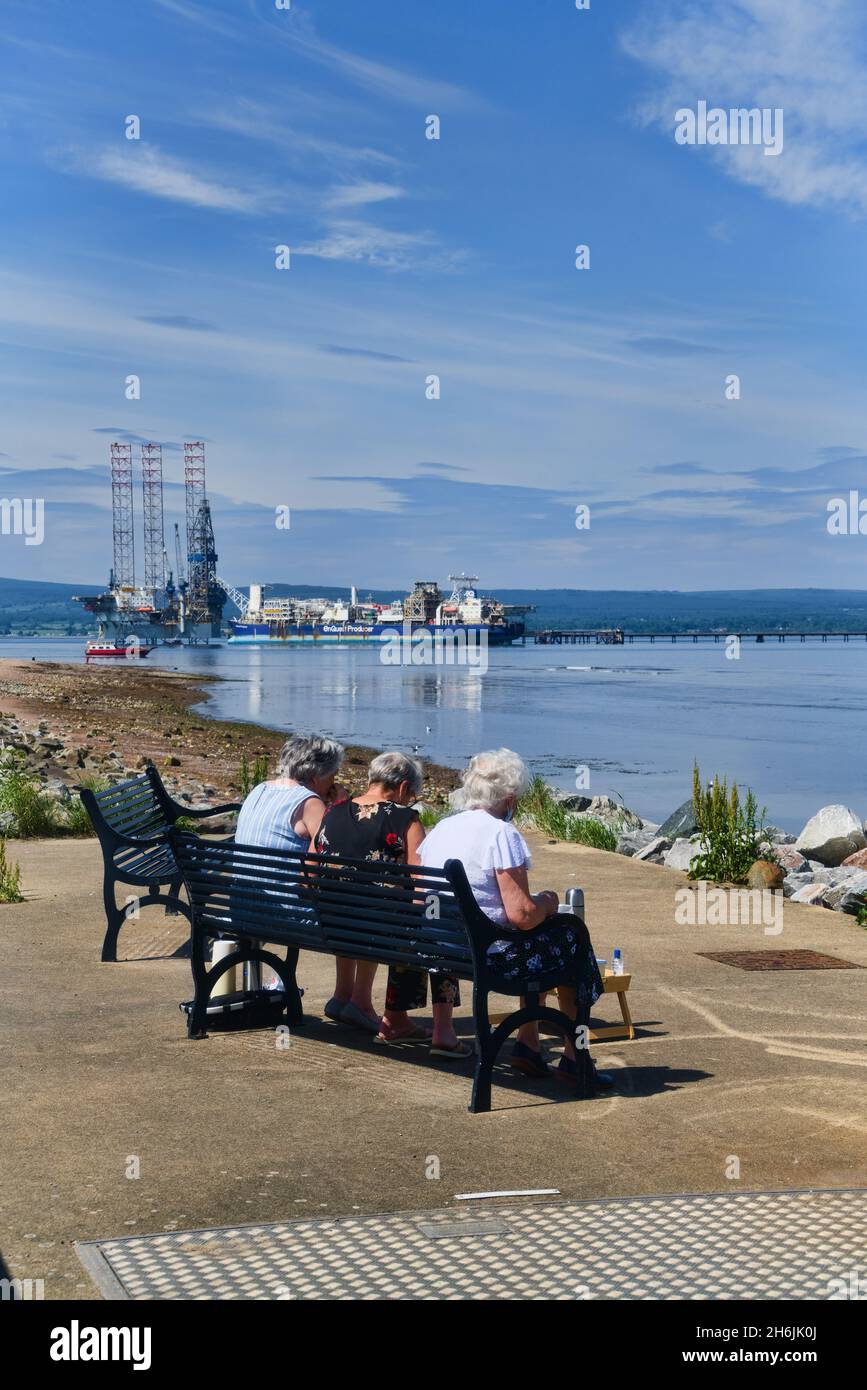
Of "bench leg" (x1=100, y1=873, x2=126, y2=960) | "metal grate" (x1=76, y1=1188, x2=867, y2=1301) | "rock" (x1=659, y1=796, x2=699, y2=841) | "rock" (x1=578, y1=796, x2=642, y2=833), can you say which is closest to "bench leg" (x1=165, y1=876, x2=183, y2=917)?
"bench leg" (x1=100, y1=873, x2=126, y2=960)

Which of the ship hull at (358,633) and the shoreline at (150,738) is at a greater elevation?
the ship hull at (358,633)

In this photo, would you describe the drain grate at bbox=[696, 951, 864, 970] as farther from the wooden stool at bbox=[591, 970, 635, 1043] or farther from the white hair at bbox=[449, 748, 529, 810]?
the white hair at bbox=[449, 748, 529, 810]

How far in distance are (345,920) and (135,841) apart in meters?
2.77

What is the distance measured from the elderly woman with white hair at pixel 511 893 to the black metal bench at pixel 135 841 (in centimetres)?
223

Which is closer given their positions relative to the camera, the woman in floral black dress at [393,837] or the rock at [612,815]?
the woman in floral black dress at [393,837]

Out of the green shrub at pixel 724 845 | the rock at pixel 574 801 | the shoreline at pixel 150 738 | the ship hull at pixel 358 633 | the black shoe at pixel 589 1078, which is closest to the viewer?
the black shoe at pixel 589 1078

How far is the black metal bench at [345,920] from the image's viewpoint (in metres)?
5.50

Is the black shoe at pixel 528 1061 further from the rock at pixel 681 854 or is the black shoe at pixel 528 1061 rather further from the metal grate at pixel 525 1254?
the rock at pixel 681 854

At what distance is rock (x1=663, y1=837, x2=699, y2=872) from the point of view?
12785 mm

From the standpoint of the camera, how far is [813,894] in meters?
11.1

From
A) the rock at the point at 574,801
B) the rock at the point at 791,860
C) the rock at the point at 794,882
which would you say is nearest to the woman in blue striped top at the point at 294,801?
the rock at the point at 794,882

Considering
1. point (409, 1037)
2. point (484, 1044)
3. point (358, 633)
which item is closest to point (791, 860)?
point (409, 1037)

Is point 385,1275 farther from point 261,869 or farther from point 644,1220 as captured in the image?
point 261,869

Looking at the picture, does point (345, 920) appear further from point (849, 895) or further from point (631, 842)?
point (631, 842)
